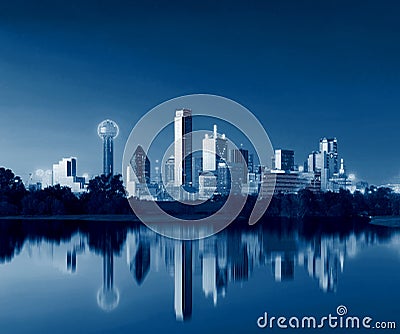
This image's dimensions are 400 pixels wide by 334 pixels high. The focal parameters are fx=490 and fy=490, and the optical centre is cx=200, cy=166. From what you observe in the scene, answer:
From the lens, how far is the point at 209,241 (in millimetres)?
9266

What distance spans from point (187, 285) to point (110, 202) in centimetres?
1485

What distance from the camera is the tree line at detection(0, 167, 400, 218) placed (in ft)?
62.2

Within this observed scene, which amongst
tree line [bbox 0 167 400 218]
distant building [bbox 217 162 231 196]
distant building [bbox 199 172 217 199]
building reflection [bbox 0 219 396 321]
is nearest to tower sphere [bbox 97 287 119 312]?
building reflection [bbox 0 219 396 321]

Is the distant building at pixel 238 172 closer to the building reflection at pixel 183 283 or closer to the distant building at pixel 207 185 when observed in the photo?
the distant building at pixel 207 185

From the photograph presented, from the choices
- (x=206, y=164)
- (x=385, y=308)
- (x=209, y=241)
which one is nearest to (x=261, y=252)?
(x=209, y=241)

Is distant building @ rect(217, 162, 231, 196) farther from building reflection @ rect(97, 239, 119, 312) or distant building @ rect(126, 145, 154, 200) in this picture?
building reflection @ rect(97, 239, 119, 312)

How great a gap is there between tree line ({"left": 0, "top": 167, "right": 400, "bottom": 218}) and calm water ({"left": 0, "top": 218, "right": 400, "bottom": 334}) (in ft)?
34.9

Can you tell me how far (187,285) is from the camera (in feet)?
16.8

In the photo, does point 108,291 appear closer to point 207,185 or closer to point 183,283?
point 183,283

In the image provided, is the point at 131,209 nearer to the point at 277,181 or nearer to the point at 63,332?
the point at 277,181

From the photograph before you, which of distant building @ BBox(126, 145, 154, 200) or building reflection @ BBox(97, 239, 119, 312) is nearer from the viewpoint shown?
building reflection @ BBox(97, 239, 119, 312)

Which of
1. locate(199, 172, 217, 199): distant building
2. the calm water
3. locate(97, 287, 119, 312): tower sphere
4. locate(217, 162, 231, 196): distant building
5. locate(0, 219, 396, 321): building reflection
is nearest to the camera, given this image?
the calm water

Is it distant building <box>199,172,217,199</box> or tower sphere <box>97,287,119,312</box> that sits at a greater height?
distant building <box>199,172,217,199</box>

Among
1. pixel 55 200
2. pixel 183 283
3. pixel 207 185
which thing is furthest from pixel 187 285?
pixel 207 185
